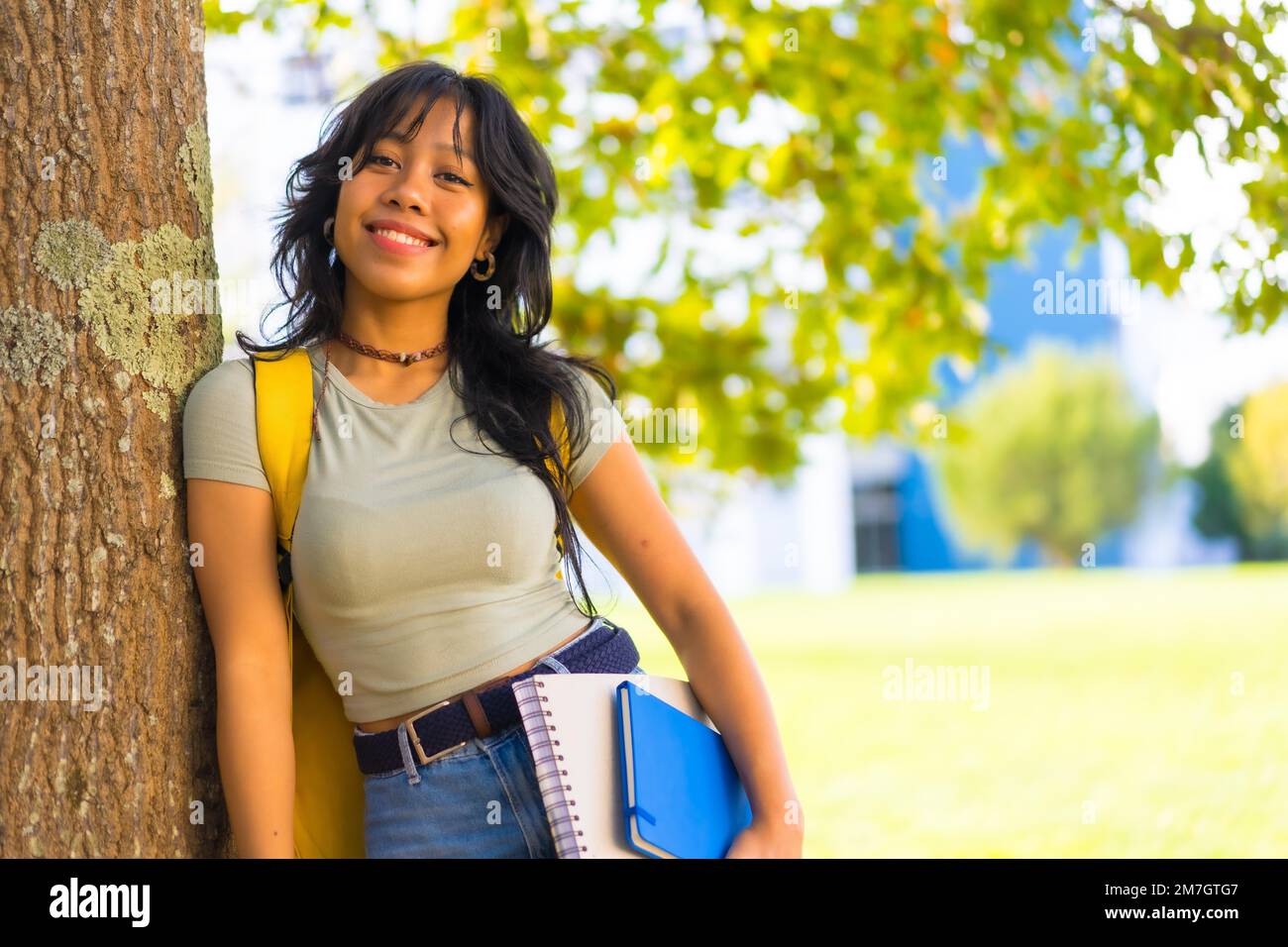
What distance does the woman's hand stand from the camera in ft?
7.23

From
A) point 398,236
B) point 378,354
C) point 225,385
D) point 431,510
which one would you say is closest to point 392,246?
point 398,236

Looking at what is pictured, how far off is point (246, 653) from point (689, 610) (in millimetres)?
743

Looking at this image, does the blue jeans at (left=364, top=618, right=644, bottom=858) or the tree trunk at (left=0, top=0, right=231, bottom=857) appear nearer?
the tree trunk at (left=0, top=0, right=231, bottom=857)

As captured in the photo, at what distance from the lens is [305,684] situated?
218 cm

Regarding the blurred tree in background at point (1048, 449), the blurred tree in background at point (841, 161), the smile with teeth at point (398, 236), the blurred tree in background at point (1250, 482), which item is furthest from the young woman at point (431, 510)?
the blurred tree in background at point (1048, 449)

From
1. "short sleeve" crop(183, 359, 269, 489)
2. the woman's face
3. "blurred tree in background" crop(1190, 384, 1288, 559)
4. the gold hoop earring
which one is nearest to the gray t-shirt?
"short sleeve" crop(183, 359, 269, 489)

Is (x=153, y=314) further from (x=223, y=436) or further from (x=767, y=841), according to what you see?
(x=767, y=841)

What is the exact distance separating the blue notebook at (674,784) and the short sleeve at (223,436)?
660 mm

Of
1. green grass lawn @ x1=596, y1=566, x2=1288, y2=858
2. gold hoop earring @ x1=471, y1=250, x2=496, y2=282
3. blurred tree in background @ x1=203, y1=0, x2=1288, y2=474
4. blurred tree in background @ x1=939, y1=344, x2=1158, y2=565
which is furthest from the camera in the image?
blurred tree in background @ x1=939, y1=344, x2=1158, y2=565

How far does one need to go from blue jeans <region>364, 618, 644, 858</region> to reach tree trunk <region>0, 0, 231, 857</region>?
0.33 metres

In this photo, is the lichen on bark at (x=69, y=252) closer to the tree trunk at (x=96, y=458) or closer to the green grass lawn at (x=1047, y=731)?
the tree trunk at (x=96, y=458)

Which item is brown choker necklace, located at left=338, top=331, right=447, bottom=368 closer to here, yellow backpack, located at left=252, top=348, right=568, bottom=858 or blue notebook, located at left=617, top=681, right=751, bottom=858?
yellow backpack, located at left=252, top=348, right=568, bottom=858
